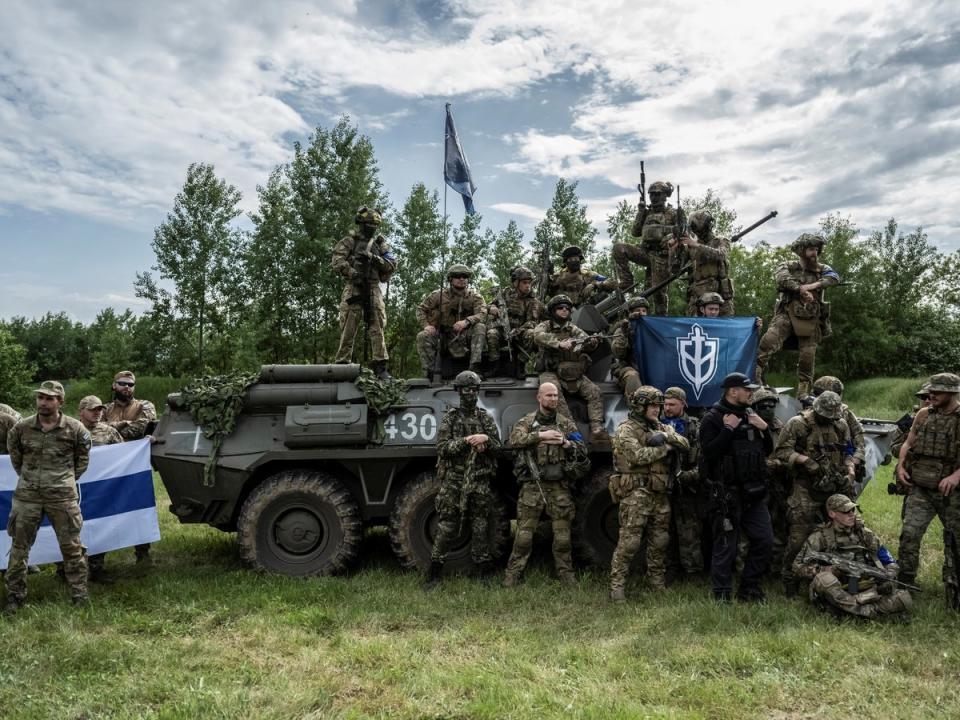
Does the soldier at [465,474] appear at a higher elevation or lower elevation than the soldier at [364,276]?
lower

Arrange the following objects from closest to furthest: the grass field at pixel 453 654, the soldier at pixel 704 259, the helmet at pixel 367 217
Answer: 1. the grass field at pixel 453 654
2. the soldier at pixel 704 259
3. the helmet at pixel 367 217

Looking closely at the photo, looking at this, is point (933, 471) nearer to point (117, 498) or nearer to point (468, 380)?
point (468, 380)

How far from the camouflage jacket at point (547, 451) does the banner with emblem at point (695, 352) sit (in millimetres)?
1317

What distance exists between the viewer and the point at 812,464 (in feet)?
21.1

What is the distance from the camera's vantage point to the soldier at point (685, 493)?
6.67 m

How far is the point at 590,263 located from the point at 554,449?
21384 millimetres

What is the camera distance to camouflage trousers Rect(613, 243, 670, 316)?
950 centimetres

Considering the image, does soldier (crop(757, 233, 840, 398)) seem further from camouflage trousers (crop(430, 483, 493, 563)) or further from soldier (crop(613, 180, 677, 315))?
camouflage trousers (crop(430, 483, 493, 563))

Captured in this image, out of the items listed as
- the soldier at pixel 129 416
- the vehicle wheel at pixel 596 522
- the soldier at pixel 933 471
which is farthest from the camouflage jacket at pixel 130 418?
the soldier at pixel 933 471

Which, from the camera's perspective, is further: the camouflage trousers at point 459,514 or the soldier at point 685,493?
the camouflage trousers at point 459,514

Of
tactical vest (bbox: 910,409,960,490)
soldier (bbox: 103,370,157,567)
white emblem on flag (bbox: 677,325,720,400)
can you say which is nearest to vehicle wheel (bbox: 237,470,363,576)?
soldier (bbox: 103,370,157,567)

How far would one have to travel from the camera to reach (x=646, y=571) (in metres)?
7.13

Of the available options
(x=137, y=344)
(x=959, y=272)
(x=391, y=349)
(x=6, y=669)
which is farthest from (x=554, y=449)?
(x=959, y=272)

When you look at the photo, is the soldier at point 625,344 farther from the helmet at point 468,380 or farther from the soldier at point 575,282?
the helmet at point 468,380
